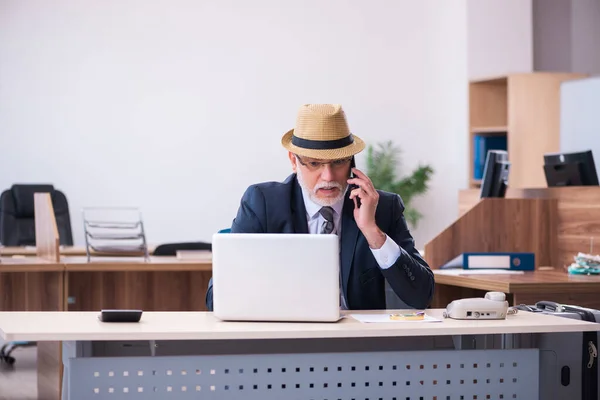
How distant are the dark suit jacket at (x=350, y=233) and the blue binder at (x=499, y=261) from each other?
1.52 meters

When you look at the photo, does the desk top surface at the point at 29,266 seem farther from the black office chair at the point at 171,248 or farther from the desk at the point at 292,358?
the desk at the point at 292,358

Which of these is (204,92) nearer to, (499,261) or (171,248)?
(171,248)

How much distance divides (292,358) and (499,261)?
236 centimetres

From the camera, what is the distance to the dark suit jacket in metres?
2.98

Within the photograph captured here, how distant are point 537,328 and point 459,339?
22 cm

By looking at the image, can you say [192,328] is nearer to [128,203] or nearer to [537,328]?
[537,328]

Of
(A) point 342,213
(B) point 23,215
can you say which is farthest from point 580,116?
(A) point 342,213

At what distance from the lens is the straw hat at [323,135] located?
9.41ft

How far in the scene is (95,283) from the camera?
536 cm

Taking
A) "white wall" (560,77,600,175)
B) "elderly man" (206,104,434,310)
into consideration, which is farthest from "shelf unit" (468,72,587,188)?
"elderly man" (206,104,434,310)

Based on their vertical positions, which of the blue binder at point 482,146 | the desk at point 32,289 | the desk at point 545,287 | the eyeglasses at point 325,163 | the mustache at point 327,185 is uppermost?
the blue binder at point 482,146

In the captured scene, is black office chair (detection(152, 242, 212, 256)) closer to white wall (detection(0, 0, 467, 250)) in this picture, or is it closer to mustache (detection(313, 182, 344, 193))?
white wall (detection(0, 0, 467, 250))

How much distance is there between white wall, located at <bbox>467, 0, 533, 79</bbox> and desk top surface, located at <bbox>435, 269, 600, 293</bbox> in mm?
4302

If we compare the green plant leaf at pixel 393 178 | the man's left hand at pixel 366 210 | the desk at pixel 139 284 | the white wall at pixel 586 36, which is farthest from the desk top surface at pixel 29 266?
the white wall at pixel 586 36
